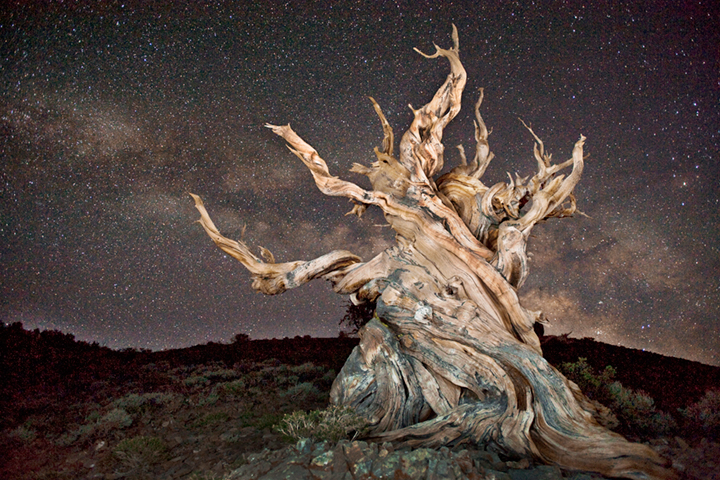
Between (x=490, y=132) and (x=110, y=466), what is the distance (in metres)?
9.53

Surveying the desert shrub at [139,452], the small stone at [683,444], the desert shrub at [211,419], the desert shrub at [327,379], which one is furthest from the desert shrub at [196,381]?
the small stone at [683,444]

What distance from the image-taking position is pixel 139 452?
546 centimetres

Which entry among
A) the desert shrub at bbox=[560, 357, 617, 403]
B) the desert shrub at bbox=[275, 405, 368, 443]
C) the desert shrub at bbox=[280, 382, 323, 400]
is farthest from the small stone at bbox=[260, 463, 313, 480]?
the desert shrub at bbox=[560, 357, 617, 403]

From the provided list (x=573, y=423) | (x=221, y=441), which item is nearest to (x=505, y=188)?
(x=573, y=423)

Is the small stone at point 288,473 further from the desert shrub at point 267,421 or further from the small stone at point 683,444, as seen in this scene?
the small stone at point 683,444

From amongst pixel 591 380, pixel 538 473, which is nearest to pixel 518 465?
pixel 538 473

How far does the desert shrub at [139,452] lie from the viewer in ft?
17.1

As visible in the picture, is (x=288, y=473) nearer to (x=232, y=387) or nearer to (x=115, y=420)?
(x=115, y=420)

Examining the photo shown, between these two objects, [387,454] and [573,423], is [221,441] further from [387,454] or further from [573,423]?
[573,423]

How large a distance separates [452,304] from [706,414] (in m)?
4.34

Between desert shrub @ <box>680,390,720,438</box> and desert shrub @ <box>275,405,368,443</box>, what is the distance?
511 centimetres

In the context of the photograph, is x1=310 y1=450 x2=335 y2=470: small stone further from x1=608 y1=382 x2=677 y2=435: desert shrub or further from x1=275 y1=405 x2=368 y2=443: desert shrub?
x1=608 y1=382 x2=677 y2=435: desert shrub

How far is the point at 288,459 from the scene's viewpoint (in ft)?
12.8

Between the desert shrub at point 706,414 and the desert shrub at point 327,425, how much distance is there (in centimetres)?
511
